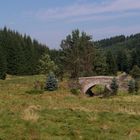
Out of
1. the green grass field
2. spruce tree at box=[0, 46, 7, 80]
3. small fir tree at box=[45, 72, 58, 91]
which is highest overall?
spruce tree at box=[0, 46, 7, 80]

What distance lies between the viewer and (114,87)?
5278cm

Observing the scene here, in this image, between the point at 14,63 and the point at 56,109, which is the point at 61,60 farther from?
the point at 56,109

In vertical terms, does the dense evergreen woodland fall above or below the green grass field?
above

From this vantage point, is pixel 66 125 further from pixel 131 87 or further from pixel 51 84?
pixel 131 87

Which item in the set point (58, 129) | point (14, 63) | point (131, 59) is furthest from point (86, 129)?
point (131, 59)

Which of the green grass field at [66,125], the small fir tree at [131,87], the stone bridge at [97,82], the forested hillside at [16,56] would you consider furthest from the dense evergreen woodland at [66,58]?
the green grass field at [66,125]

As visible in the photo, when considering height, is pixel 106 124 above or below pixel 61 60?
below

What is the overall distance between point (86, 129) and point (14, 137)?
2606 mm

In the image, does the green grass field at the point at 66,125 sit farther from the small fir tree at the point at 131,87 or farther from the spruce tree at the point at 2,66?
the spruce tree at the point at 2,66

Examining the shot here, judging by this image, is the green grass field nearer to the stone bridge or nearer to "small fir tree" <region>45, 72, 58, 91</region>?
"small fir tree" <region>45, 72, 58, 91</region>

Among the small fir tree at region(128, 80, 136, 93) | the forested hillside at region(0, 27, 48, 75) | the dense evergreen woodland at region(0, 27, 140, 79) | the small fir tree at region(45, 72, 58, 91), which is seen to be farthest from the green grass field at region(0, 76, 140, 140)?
the forested hillside at region(0, 27, 48, 75)

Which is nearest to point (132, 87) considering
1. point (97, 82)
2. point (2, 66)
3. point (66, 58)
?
point (97, 82)

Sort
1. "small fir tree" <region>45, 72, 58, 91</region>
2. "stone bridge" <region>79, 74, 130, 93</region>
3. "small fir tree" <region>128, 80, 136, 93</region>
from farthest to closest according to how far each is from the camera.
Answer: "stone bridge" <region>79, 74, 130, 93</region>
"small fir tree" <region>128, 80, 136, 93</region>
"small fir tree" <region>45, 72, 58, 91</region>

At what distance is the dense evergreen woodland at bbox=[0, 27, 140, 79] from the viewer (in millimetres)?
78562
